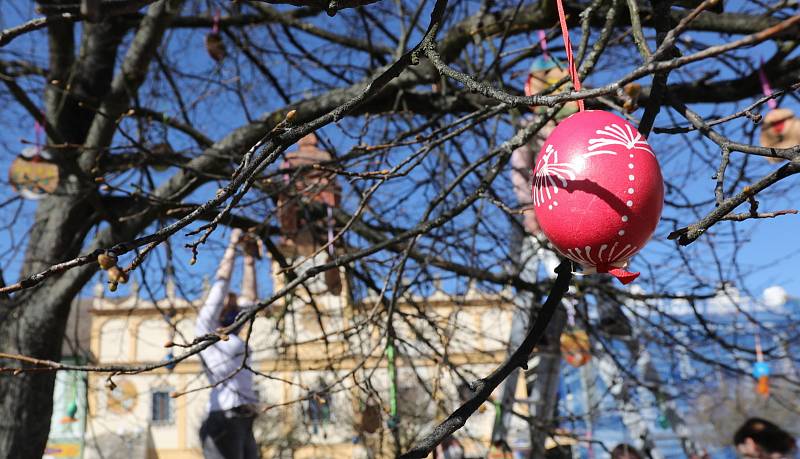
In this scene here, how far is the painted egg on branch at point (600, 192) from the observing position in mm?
1390

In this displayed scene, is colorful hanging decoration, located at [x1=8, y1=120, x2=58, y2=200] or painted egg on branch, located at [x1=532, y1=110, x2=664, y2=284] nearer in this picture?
painted egg on branch, located at [x1=532, y1=110, x2=664, y2=284]

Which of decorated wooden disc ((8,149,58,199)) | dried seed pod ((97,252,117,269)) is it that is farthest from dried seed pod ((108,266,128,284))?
decorated wooden disc ((8,149,58,199))

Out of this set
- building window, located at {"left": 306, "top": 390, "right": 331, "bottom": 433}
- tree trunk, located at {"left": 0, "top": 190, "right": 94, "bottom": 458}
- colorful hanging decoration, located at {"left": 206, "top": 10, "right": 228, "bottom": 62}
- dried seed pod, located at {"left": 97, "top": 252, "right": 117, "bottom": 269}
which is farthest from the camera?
colorful hanging decoration, located at {"left": 206, "top": 10, "right": 228, "bottom": 62}

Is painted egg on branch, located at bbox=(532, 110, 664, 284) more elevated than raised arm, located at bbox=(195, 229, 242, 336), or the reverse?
raised arm, located at bbox=(195, 229, 242, 336)

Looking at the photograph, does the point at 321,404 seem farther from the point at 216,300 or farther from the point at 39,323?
the point at 39,323

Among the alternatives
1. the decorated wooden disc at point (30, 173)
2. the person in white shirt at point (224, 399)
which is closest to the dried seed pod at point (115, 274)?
the person in white shirt at point (224, 399)

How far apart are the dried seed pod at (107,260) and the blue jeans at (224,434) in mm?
2516

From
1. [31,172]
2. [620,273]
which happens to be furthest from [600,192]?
[31,172]

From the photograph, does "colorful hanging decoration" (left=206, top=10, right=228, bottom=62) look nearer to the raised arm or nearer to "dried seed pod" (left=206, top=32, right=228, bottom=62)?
"dried seed pod" (left=206, top=32, right=228, bottom=62)

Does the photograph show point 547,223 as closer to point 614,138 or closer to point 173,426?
point 614,138

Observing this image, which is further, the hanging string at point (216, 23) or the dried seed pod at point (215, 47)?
the hanging string at point (216, 23)

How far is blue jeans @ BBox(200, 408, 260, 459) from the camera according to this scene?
12.4ft

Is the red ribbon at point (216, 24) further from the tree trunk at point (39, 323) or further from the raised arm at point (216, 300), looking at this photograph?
the raised arm at point (216, 300)

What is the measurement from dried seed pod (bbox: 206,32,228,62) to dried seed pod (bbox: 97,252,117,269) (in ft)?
11.4
